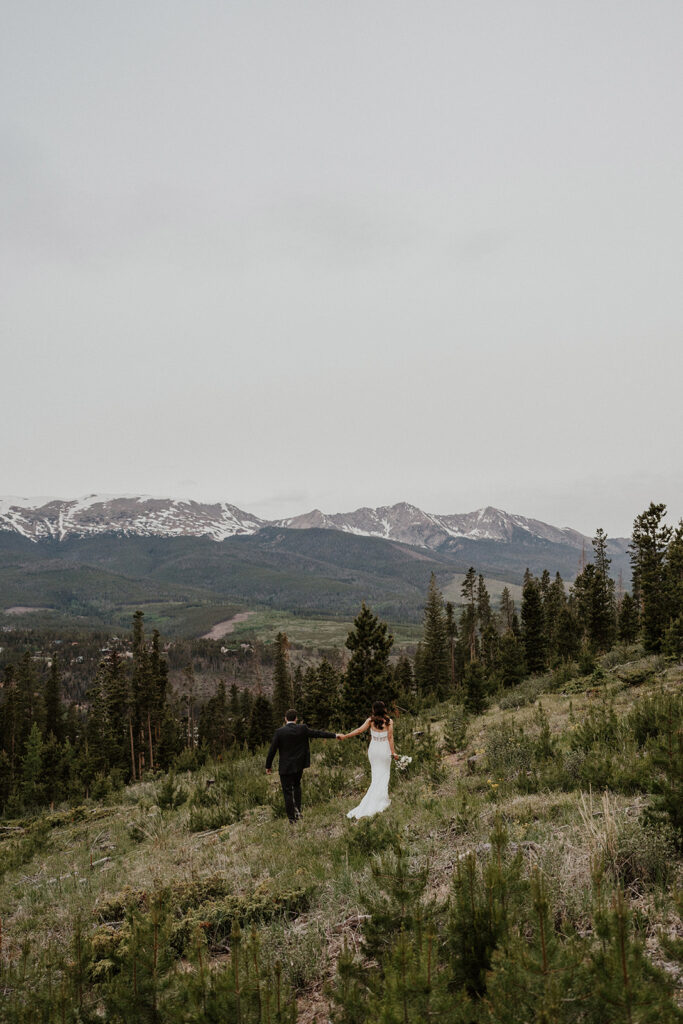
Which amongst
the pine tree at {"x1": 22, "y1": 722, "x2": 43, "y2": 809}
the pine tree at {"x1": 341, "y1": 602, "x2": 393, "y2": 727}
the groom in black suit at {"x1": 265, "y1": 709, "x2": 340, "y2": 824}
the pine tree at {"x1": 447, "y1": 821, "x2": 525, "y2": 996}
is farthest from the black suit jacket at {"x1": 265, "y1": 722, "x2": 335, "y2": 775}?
the pine tree at {"x1": 22, "y1": 722, "x2": 43, "y2": 809}

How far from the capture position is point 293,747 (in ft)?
31.6

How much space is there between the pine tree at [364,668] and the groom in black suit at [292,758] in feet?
57.3

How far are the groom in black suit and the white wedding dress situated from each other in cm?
113

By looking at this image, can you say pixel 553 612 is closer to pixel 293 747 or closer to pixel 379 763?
pixel 293 747

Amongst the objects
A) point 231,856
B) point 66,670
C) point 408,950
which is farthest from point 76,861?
point 66,670

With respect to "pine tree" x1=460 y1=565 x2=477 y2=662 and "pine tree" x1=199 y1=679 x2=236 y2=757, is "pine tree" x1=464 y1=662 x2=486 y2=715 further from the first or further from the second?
"pine tree" x1=460 y1=565 x2=477 y2=662

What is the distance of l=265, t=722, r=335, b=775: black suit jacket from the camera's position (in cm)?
955

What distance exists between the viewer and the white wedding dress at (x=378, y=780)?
8.07 metres

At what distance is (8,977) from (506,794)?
6.10 meters

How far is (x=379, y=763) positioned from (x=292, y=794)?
7.14 feet

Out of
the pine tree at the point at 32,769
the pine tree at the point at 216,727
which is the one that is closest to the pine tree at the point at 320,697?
the pine tree at the point at 216,727

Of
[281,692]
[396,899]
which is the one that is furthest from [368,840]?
[281,692]

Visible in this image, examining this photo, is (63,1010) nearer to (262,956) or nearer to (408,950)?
(262,956)

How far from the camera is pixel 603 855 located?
4.23 metres
